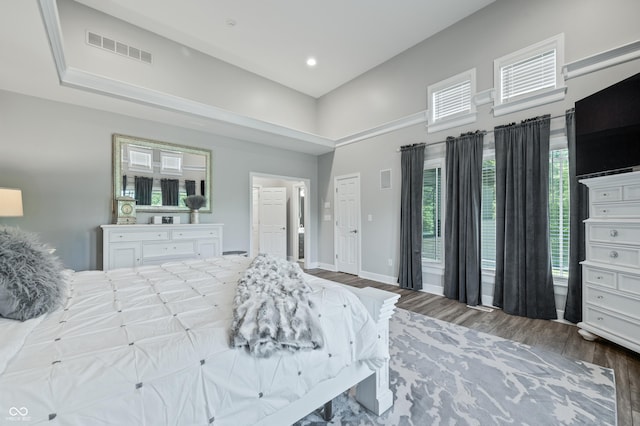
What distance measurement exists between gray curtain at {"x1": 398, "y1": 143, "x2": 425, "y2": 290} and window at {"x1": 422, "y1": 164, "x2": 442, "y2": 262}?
9 cm

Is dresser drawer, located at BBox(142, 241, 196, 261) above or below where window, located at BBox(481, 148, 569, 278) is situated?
below

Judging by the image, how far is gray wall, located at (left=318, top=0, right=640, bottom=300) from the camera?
2.85 metres

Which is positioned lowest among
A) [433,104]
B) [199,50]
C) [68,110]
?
[68,110]

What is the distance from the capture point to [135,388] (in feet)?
2.79

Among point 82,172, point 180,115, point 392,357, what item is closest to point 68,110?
Answer: point 82,172

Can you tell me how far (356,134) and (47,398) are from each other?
206 inches

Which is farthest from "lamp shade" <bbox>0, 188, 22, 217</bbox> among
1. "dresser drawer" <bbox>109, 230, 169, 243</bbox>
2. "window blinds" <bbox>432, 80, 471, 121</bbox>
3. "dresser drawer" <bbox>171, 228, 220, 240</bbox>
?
"window blinds" <bbox>432, 80, 471, 121</bbox>

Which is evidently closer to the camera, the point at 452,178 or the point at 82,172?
the point at 82,172

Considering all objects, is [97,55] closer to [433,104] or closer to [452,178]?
[433,104]

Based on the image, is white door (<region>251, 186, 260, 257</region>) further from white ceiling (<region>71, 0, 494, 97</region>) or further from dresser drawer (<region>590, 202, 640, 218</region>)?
dresser drawer (<region>590, 202, 640, 218</region>)

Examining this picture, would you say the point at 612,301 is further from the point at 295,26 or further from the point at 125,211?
the point at 125,211

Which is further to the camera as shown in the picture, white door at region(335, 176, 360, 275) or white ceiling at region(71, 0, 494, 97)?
white door at region(335, 176, 360, 275)

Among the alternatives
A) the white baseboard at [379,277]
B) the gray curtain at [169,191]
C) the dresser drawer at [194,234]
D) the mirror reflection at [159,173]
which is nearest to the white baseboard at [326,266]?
the white baseboard at [379,277]

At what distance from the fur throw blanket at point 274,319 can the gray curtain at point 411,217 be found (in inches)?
127
